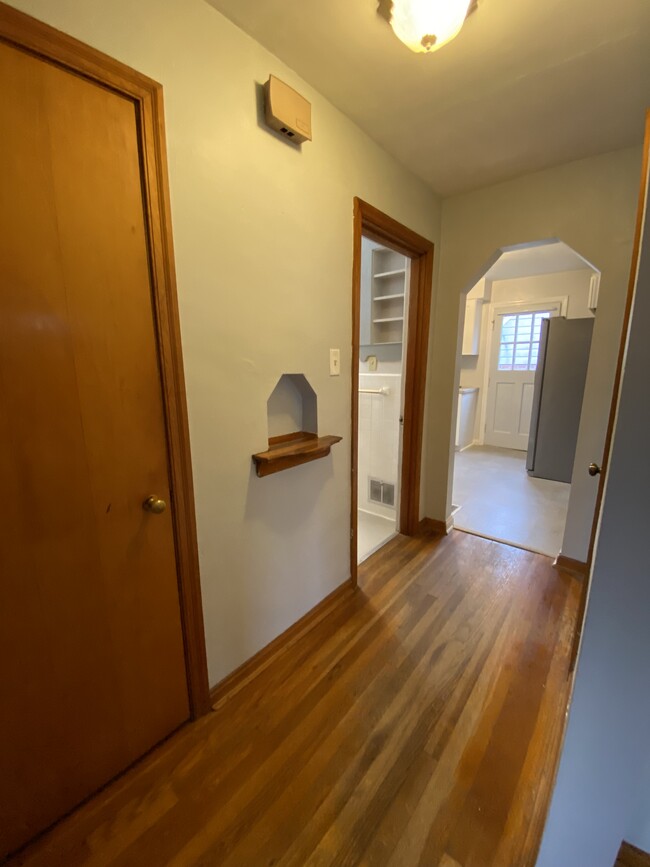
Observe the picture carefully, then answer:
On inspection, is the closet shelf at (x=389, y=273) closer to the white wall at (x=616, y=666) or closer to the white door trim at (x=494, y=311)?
the white wall at (x=616, y=666)

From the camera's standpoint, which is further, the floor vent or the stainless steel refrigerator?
the stainless steel refrigerator

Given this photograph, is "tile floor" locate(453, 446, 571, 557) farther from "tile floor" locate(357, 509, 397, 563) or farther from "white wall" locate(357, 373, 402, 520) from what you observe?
"white wall" locate(357, 373, 402, 520)

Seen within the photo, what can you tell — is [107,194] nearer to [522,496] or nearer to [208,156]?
[208,156]

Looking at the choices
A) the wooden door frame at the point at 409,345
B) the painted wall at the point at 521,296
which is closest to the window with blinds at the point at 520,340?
the painted wall at the point at 521,296

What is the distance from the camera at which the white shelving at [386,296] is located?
2795 millimetres

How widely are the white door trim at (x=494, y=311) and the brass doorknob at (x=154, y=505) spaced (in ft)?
18.0

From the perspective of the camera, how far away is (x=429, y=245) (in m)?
2.33

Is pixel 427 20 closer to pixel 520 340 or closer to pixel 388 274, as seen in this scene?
pixel 388 274

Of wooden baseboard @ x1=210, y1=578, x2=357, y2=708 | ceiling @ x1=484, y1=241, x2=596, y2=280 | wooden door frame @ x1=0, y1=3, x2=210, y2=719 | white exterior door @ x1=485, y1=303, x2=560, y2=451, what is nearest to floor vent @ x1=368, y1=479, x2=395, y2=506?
wooden baseboard @ x1=210, y1=578, x2=357, y2=708

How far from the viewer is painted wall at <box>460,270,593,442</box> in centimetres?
463

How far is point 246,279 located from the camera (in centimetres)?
127

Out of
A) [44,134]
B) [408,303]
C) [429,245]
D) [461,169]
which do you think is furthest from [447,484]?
[44,134]

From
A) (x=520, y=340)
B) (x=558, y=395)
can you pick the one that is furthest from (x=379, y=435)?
(x=520, y=340)

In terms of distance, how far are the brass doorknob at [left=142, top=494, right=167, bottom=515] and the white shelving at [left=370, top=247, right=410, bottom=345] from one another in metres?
2.18
